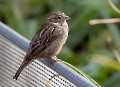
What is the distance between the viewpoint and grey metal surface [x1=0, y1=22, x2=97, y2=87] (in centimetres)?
291

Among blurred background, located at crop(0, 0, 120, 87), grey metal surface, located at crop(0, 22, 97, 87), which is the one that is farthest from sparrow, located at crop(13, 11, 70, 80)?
blurred background, located at crop(0, 0, 120, 87)

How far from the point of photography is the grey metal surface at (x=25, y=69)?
9.54 feet

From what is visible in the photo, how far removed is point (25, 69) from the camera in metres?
3.29

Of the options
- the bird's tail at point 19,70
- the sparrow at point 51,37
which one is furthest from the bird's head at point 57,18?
the bird's tail at point 19,70

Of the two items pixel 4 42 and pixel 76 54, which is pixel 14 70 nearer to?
pixel 4 42

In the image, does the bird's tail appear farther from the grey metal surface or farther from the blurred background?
the blurred background

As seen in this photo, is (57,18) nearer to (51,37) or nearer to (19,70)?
(51,37)

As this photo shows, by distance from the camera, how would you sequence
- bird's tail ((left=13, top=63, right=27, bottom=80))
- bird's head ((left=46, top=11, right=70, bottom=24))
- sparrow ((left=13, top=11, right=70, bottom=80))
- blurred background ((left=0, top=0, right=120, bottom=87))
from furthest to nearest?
blurred background ((left=0, top=0, right=120, bottom=87)), bird's head ((left=46, top=11, right=70, bottom=24)), sparrow ((left=13, top=11, right=70, bottom=80)), bird's tail ((left=13, top=63, right=27, bottom=80))

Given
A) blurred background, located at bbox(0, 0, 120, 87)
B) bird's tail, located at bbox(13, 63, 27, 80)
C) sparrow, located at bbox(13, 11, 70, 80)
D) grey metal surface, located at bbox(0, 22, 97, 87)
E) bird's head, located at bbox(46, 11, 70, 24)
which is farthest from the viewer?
blurred background, located at bbox(0, 0, 120, 87)

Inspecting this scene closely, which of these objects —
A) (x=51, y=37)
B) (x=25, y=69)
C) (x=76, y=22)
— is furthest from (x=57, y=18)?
(x=76, y=22)

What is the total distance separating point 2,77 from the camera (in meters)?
3.33

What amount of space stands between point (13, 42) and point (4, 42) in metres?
0.12

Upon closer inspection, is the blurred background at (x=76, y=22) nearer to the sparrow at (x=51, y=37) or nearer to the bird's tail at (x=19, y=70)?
the sparrow at (x=51, y=37)

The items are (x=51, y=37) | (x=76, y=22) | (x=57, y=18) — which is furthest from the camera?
(x=76, y=22)
